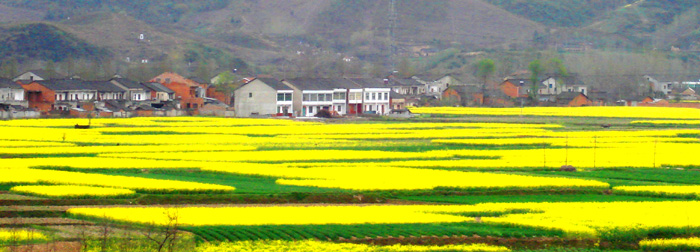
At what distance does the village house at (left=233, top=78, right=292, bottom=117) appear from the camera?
71.8 meters

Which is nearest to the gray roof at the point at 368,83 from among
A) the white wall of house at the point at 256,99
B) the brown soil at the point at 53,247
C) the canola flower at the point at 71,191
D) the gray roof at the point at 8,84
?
the white wall of house at the point at 256,99

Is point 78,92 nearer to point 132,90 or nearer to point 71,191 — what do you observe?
point 132,90

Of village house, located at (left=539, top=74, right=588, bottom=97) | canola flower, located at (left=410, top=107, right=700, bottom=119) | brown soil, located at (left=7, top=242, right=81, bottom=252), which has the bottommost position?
brown soil, located at (left=7, top=242, right=81, bottom=252)

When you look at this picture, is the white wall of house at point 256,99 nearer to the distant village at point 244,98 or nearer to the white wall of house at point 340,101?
Answer: the distant village at point 244,98

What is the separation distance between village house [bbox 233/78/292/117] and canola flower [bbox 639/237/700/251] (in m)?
54.2

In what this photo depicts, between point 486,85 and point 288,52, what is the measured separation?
4904cm

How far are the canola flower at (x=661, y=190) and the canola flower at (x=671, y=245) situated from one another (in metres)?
7.15

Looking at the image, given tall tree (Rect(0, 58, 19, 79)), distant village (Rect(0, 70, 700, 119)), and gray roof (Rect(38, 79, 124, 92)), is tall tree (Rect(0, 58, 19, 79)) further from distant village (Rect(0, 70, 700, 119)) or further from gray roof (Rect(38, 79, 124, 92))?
gray roof (Rect(38, 79, 124, 92))

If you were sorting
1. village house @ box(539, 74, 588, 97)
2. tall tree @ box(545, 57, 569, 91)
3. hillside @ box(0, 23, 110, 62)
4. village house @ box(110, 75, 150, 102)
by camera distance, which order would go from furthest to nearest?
hillside @ box(0, 23, 110, 62), tall tree @ box(545, 57, 569, 91), village house @ box(539, 74, 588, 97), village house @ box(110, 75, 150, 102)

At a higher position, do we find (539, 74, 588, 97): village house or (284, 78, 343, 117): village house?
(539, 74, 588, 97): village house

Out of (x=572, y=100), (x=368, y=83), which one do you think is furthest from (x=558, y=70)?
(x=368, y=83)

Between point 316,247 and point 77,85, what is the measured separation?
59447 mm

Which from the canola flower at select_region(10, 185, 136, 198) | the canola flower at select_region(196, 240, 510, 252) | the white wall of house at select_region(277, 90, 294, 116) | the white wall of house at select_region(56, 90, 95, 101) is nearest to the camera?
the canola flower at select_region(196, 240, 510, 252)

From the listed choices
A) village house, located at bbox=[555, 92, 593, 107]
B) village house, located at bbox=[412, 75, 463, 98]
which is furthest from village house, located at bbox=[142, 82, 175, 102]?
village house, located at bbox=[555, 92, 593, 107]
